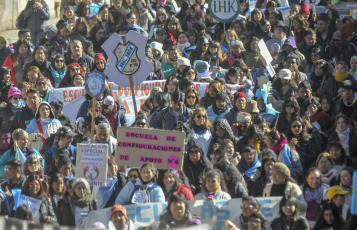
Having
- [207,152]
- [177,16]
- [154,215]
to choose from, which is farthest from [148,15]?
[154,215]

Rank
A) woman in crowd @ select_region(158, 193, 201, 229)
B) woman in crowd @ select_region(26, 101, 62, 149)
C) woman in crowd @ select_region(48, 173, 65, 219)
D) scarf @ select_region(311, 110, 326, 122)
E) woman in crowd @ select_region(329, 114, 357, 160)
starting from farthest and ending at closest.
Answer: scarf @ select_region(311, 110, 326, 122) → woman in crowd @ select_region(26, 101, 62, 149) → woman in crowd @ select_region(329, 114, 357, 160) → woman in crowd @ select_region(48, 173, 65, 219) → woman in crowd @ select_region(158, 193, 201, 229)

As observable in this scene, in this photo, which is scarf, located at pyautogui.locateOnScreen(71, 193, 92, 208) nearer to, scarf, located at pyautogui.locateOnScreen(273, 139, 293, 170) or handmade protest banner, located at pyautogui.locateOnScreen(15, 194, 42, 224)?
handmade protest banner, located at pyautogui.locateOnScreen(15, 194, 42, 224)

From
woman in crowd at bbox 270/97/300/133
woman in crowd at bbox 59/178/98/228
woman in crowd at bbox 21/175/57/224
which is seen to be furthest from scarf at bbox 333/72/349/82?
woman in crowd at bbox 21/175/57/224

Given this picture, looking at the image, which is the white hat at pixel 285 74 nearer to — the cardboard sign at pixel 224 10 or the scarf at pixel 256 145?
the cardboard sign at pixel 224 10

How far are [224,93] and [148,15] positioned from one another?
669 centimetres

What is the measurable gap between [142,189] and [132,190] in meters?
0.11

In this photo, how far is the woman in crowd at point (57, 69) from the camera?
1659 centimetres

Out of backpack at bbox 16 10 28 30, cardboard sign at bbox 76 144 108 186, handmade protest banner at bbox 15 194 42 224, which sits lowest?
handmade protest banner at bbox 15 194 42 224

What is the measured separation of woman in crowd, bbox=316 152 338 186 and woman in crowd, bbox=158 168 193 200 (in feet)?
5.26

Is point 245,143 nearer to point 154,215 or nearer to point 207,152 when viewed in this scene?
point 207,152

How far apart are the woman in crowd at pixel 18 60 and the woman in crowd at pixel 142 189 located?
20.3 ft

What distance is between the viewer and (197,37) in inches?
758

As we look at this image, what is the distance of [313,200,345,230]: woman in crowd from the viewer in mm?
10867

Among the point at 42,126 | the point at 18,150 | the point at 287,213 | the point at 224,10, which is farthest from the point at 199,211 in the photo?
the point at 224,10
